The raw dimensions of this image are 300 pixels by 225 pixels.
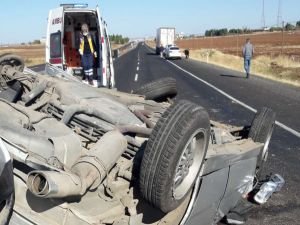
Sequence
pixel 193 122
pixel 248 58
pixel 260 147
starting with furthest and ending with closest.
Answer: pixel 248 58 < pixel 260 147 < pixel 193 122

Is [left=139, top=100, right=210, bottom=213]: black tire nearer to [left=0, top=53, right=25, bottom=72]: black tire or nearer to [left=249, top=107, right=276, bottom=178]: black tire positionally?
[left=249, top=107, right=276, bottom=178]: black tire

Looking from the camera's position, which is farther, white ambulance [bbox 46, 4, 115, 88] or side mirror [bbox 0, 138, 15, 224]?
white ambulance [bbox 46, 4, 115, 88]

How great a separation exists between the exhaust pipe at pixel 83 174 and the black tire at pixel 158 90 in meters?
2.53

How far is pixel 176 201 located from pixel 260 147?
1367mm

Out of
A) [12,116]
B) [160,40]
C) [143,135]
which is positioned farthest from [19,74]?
[160,40]

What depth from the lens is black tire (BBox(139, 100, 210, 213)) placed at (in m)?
2.92

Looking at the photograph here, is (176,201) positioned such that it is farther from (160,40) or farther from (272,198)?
(160,40)

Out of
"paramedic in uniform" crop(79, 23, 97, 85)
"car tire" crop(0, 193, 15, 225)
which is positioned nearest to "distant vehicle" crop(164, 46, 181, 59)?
"paramedic in uniform" crop(79, 23, 97, 85)

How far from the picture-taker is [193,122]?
3133mm

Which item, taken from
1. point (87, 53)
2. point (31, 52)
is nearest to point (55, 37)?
point (87, 53)

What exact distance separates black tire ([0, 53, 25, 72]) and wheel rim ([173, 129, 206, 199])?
2254 millimetres

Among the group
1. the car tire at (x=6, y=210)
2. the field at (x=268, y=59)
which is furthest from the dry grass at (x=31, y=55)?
the field at (x=268, y=59)

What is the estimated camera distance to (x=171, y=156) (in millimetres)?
2957

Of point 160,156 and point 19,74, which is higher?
point 19,74
